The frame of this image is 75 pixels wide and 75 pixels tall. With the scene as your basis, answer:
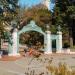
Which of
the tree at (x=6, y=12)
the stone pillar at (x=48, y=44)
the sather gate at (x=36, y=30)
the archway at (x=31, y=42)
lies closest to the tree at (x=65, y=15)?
the archway at (x=31, y=42)

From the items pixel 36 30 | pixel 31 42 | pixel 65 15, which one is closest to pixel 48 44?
pixel 36 30

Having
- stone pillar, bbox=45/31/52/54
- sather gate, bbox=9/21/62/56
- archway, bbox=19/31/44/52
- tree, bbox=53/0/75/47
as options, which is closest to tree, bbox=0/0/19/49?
archway, bbox=19/31/44/52

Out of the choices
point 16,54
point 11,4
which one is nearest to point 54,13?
point 16,54

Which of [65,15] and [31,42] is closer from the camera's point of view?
[31,42]

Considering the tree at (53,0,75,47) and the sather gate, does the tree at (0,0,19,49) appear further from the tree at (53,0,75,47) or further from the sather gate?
the tree at (53,0,75,47)

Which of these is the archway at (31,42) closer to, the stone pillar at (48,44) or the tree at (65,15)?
the stone pillar at (48,44)

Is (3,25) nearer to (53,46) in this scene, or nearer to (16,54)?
(16,54)

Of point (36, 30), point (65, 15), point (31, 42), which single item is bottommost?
point (31, 42)

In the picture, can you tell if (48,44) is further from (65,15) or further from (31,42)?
(31,42)

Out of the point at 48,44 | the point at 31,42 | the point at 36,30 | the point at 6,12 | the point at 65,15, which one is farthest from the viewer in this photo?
the point at 65,15

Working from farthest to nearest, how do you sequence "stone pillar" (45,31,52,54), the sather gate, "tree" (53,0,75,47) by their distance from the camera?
"tree" (53,0,75,47) < "stone pillar" (45,31,52,54) < the sather gate

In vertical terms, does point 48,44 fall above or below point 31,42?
above

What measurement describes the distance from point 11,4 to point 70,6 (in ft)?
152

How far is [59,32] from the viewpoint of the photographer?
49.5 m
